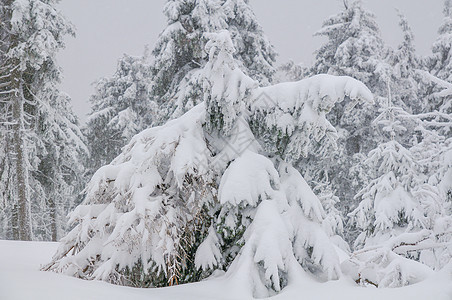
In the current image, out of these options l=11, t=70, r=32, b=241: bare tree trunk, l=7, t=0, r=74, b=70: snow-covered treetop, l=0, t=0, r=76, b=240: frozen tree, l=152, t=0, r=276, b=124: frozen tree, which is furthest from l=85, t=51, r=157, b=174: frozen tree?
l=7, t=0, r=74, b=70: snow-covered treetop

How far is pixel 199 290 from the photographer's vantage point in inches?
152

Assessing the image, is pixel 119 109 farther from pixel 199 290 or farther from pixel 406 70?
pixel 199 290

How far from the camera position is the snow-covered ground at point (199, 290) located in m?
2.78

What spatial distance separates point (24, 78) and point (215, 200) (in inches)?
416

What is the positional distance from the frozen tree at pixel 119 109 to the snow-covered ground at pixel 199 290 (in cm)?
1742

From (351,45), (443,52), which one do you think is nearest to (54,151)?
(351,45)

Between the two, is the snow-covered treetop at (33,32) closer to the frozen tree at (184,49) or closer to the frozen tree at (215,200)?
the frozen tree at (184,49)

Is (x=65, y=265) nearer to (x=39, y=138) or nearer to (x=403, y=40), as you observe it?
(x=39, y=138)

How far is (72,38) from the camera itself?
44.2ft

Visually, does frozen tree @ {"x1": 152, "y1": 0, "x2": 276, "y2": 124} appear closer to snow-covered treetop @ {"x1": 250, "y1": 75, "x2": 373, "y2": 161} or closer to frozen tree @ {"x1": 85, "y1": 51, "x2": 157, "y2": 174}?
frozen tree @ {"x1": 85, "y1": 51, "x2": 157, "y2": 174}

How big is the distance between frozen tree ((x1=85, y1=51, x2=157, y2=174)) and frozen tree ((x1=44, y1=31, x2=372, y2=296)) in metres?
16.3

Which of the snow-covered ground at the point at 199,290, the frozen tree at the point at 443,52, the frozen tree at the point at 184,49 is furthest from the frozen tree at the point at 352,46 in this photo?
the snow-covered ground at the point at 199,290

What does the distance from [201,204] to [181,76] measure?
10.5 m

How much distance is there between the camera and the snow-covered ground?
2.78 metres
